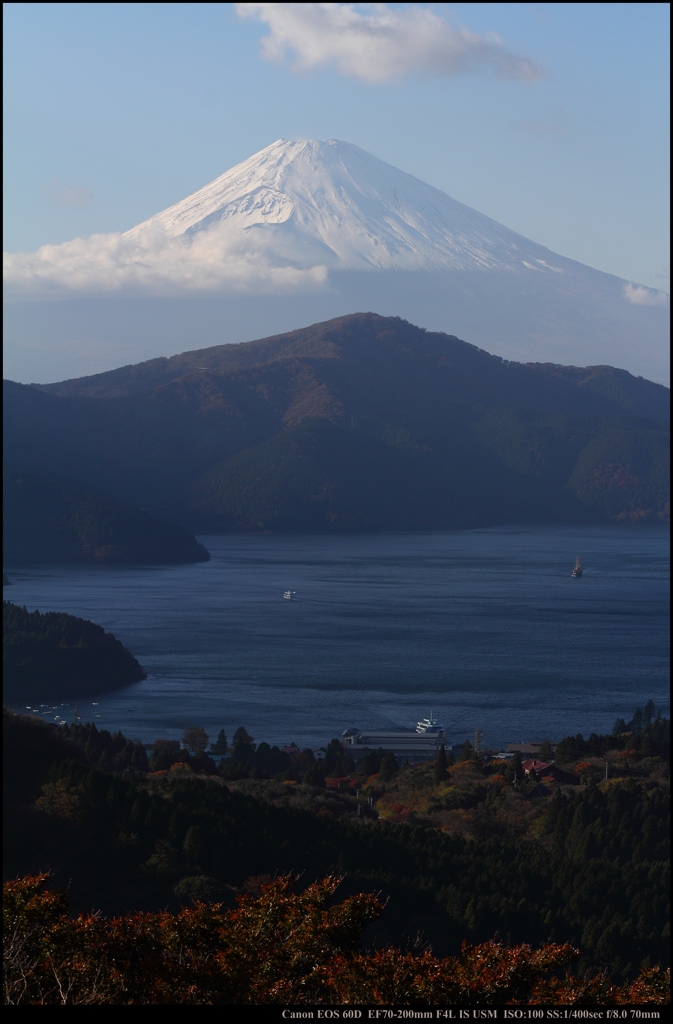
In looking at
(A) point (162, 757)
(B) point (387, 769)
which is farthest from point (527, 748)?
(A) point (162, 757)

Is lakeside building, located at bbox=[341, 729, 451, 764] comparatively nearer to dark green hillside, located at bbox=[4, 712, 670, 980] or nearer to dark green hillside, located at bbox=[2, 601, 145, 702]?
dark green hillside, located at bbox=[4, 712, 670, 980]

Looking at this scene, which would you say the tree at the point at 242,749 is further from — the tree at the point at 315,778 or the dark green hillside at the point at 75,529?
the dark green hillside at the point at 75,529

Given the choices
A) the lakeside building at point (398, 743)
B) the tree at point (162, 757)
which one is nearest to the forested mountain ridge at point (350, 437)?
the lakeside building at point (398, 743)

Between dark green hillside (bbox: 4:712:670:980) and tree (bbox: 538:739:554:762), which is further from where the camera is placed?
tree (bbox: 538:739:554:762)

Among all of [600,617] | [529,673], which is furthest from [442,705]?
[600,617]

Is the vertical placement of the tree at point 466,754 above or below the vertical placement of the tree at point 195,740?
above

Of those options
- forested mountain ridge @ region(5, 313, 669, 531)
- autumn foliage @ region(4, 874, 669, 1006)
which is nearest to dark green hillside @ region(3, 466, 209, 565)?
forested mountain ridge @ region(5, 313, 669, 531)

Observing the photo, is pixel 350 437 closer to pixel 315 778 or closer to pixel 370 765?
pixel 370 765

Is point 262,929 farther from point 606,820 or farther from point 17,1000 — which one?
point 606,820
